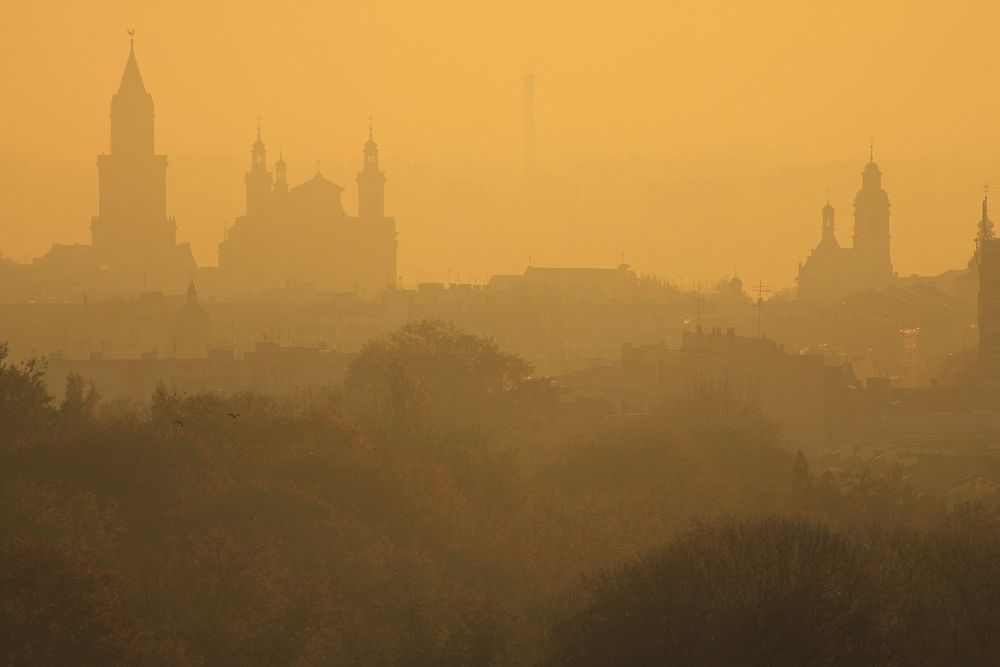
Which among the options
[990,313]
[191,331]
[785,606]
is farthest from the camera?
[191,331]

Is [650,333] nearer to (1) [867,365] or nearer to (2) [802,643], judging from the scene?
(1) [867,365]

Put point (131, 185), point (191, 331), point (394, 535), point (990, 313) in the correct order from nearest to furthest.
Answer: point (394, 535) → point (990, 313) → point (191, 331) → point (131, 185)

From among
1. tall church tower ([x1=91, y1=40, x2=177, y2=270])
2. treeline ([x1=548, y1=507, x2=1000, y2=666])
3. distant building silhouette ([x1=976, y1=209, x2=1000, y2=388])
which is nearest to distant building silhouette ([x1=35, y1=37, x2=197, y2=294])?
tall church tower ([x1=91, y1=40, x2=177, y2=270])

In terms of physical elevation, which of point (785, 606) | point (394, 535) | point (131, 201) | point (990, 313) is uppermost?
point (131, 201)

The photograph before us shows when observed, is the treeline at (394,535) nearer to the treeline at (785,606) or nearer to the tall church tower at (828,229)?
the treeline at (785,606)

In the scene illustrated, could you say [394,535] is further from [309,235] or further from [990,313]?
[309,235]

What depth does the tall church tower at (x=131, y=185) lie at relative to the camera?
17888 centimetres

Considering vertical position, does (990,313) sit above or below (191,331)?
above

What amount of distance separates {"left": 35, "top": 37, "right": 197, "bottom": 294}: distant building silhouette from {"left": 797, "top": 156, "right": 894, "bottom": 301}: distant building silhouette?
41565 millimetres

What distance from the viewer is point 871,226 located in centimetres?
16912

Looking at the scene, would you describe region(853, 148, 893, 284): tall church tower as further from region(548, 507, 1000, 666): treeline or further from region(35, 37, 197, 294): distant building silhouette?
region(548, 507, 1000, 666): treeline

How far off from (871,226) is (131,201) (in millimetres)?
49118

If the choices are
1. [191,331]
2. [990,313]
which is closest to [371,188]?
[191,331]

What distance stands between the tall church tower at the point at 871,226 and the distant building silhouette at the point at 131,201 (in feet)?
144
